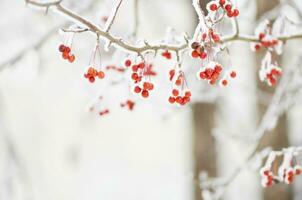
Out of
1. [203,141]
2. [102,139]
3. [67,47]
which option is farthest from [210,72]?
[102,139]

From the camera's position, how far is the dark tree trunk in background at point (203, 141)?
6578mm

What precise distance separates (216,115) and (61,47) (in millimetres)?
5455

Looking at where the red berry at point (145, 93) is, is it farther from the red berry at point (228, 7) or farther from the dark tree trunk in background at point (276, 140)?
the dark tree trunk in background at point (276, 140)

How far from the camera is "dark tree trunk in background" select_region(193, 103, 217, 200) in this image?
6578mm

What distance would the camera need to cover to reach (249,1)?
3646 mm

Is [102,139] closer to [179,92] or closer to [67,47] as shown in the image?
[179,92]

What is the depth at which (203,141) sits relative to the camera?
21.8 feet

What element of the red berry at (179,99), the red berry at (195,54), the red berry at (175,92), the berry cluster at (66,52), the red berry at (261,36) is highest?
the red berry at (261,36)

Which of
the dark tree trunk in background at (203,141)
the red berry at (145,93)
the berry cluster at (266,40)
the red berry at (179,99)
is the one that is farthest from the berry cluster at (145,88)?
the dark tree trunk in background at (203,141)

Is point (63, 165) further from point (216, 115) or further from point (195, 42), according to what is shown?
point (195, 42)

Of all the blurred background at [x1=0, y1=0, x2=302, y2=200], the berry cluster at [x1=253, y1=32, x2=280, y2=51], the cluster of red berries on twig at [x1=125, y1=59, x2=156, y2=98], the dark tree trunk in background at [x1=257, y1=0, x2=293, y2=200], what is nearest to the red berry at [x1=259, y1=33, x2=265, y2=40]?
the berry cluster at [x1=253, y1=32, x2=280, y2=51]

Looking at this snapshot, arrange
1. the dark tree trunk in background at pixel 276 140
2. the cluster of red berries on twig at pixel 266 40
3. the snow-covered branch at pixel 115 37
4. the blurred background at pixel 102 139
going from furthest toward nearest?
the blurred background at pixel 102 139 → the dark tree trunk in background at pixel 276 140 → the cluster of red berries on twig at pixel 266 40 → the snow-covered branch at pixel 115 37

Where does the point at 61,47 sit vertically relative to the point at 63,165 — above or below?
above

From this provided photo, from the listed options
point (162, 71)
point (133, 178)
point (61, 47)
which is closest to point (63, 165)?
point (133, 178)
